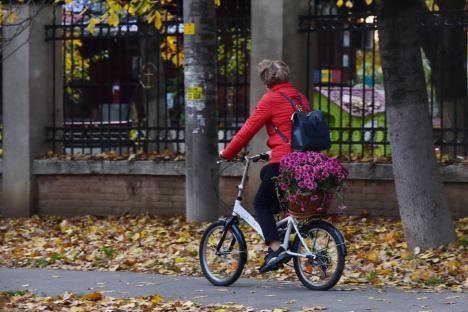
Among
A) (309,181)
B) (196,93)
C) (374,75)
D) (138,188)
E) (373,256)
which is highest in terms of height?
(374,75)

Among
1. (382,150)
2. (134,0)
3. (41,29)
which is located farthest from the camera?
(41,29)

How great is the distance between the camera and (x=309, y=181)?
337 inches

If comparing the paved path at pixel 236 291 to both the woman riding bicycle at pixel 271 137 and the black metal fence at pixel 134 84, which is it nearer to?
the woman riding bicycle at pixel 271 137

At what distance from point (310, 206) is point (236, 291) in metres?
0.94

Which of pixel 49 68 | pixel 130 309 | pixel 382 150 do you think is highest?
pixel 49 68

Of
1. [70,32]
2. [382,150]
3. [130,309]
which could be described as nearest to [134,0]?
[70,32]

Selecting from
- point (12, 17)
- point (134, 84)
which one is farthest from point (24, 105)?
point (134, 84)

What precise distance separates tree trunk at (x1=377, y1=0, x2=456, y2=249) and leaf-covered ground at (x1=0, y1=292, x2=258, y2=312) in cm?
272

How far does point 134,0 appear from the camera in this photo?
43.5ft

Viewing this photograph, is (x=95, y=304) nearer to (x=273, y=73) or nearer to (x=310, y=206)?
(x=310, y=206)

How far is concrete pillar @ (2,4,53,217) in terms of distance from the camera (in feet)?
49.6

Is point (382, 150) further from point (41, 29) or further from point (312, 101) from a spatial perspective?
point (41, 29)

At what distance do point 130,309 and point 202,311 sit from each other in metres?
0.55

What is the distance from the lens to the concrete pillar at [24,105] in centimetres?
A: 1512
